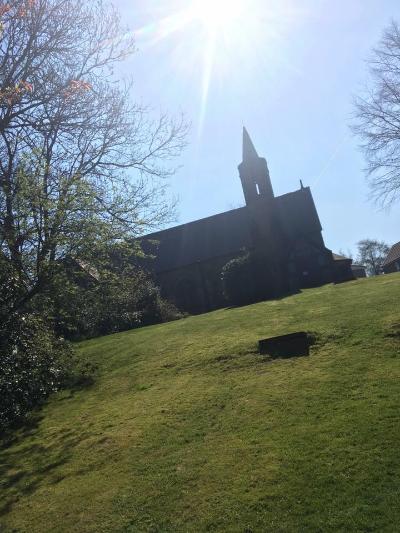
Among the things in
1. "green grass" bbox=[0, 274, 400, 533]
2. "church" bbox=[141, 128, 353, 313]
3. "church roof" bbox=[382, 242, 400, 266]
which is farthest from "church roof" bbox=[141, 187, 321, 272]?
"green grass" bbox=[0, 274, 400, 533]

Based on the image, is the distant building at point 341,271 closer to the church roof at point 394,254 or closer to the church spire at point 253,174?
the church spire at point 253,174

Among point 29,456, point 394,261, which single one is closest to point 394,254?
point 394,261

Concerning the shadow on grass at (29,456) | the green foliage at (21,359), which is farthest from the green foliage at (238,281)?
the shadow on grass at (29,456)

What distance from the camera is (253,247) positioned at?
4306 centimetres

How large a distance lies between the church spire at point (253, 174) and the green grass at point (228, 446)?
1367 inches

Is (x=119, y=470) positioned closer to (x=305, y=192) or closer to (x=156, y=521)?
(x=156, y=521)

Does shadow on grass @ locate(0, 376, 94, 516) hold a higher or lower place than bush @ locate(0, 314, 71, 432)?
lower

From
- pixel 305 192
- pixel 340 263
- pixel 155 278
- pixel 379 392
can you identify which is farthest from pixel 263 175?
pixel 379 392

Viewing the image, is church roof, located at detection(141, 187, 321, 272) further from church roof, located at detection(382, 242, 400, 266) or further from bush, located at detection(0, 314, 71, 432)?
bush, located at detection(0, 314, 71, 432)

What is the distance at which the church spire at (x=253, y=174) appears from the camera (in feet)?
149

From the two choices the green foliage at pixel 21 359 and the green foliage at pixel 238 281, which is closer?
the green foliage at pixel 21 359

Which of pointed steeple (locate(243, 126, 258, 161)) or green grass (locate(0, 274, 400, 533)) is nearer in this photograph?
green grass (locate(0, 274, 400, 533))

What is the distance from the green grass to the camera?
4916mm

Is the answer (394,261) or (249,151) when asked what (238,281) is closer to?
(249,151)
